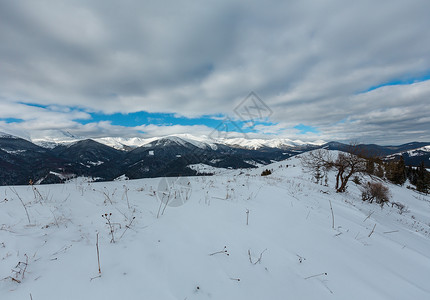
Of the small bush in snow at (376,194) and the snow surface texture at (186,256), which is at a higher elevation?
the snow surface texture at (186,256)

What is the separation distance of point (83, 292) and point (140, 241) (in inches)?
40.4

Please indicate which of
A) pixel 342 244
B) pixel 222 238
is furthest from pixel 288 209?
pixel 222 238

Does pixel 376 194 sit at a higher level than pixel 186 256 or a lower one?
lower

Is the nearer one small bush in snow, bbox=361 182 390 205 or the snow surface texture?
the snow surface texture

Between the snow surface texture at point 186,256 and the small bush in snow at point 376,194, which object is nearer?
the snow surface texture at point 186,256

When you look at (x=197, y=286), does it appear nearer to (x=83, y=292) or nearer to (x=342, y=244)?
(x=83, y=292)

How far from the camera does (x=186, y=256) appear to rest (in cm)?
254

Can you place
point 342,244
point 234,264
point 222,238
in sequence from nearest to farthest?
point 234,264, point 222,238, point 342,244

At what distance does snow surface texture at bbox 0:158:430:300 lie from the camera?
196cm

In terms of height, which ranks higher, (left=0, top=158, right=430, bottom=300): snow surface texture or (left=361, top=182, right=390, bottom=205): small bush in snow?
(left=0, top=158, right=430, bottom=300): snow surface texture

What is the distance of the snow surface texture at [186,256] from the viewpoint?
1.96 metres

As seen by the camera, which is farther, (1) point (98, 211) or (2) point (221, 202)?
(2) point (221, 202)

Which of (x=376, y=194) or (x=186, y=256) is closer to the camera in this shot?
(x=186, y=256)

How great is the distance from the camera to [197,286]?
2047mm
